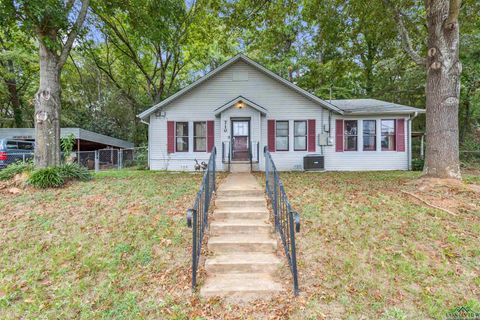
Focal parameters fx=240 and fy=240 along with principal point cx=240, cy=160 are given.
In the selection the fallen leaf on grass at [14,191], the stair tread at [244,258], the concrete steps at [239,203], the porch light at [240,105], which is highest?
the porch light at [240,105]

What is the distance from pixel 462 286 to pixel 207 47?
56.1ft

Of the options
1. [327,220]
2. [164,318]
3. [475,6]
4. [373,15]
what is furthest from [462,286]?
[475,6]

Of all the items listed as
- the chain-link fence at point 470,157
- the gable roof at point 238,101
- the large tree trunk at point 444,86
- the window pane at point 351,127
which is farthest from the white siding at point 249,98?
the chain-link fence at point 470,157

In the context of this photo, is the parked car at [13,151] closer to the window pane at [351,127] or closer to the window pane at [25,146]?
the window pane at [25,146]

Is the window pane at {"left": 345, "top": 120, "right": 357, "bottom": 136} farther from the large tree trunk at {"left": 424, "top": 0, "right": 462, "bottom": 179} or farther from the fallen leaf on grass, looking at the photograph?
the fallen leaf on grass

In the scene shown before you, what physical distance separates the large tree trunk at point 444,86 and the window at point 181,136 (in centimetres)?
912

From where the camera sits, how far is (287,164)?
1127cm

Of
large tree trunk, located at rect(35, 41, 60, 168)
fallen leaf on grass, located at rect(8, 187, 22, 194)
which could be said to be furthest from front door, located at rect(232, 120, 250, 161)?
fallen leaf on grass, located at rect(8, 187, 22, 194)

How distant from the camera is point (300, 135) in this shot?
11.3m

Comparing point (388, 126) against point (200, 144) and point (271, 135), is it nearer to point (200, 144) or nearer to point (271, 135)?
point (271, 135)

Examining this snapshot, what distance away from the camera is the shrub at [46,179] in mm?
6527

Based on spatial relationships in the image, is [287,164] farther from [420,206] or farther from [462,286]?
[462,286]

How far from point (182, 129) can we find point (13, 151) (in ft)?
26.7

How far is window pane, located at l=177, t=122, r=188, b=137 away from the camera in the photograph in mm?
11250
